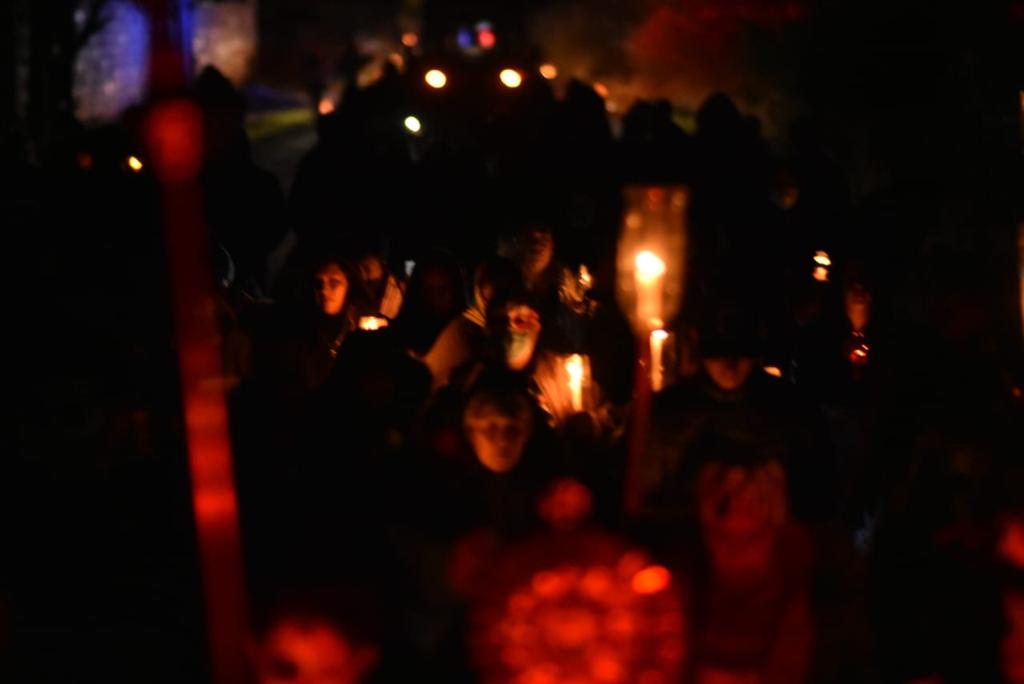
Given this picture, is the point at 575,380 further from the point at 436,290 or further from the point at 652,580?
the point at 652,580

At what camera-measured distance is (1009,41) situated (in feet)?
32.3

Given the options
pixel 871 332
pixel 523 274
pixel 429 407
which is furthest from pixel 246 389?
pixel 871 332

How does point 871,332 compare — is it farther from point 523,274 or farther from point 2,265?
point 2,265

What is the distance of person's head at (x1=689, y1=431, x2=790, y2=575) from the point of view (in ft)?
12.0

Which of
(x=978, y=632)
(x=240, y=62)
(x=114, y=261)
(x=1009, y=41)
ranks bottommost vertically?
(x=978, y=632)

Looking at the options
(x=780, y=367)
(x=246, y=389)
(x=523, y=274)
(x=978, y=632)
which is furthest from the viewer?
(x=523, y=274)

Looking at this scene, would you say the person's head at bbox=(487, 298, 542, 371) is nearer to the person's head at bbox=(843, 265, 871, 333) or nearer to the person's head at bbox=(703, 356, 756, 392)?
the person's head at bbox=(703, 356, 756, 392)

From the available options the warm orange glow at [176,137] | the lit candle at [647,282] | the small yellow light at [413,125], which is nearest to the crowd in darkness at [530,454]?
the lit candle at [647,282]

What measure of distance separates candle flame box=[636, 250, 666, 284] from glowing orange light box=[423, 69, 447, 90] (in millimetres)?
12043

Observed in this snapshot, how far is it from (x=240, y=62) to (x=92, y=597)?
30918 millimetres

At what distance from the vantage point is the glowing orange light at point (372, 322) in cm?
587

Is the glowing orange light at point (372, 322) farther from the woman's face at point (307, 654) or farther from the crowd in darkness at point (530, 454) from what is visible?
the woman's face at point (307, 654)

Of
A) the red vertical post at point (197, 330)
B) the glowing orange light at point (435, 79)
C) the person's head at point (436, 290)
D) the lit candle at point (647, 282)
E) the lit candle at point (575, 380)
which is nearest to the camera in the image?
the red vertical post at point (197, 330)

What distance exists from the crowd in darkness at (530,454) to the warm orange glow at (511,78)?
20.7ft
